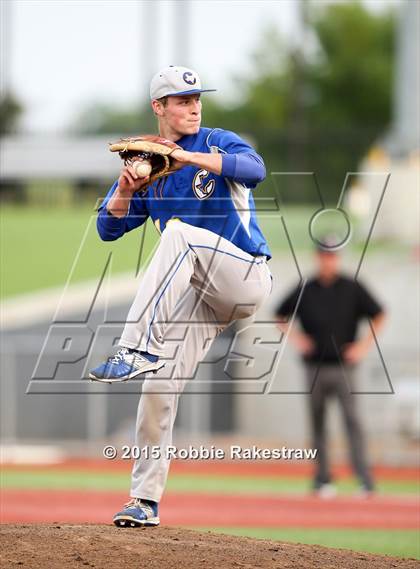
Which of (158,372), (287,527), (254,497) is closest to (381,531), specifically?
(287,527)

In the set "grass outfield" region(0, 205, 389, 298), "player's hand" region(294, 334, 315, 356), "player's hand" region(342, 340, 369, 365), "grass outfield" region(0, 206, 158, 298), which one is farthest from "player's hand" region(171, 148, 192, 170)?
"grass outfield" region(0, 206, 158, 298)

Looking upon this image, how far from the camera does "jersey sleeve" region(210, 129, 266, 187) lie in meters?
5.93

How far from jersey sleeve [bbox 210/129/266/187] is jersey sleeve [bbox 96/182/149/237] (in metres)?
0.56

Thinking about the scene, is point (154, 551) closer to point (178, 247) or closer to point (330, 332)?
point (178, 247)

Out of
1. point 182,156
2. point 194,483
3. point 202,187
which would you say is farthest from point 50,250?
point 182,156

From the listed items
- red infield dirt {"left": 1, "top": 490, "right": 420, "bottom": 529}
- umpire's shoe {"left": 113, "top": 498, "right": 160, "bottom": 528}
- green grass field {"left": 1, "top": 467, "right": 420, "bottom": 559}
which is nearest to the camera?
umpire's shoe {"left": 113, "top": 498, "right": 160, "bottom": 528}

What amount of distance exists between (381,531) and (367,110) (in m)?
43.7

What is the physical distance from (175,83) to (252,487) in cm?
712

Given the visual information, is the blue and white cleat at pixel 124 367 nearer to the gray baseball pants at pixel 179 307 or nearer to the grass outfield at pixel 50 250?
the gray baseball pants at pixel 179 307

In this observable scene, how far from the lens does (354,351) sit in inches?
448

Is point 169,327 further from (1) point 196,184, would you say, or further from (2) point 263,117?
(2) point 263,117

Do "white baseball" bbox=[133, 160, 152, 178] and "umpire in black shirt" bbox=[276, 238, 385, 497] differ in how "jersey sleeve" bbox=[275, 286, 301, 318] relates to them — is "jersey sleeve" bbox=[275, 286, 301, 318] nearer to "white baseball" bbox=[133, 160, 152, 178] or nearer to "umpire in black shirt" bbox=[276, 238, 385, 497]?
"umpire in black shirt" bbox=[276, 238, 385, 497]

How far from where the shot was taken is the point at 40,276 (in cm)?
2556

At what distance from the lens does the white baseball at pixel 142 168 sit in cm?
591
